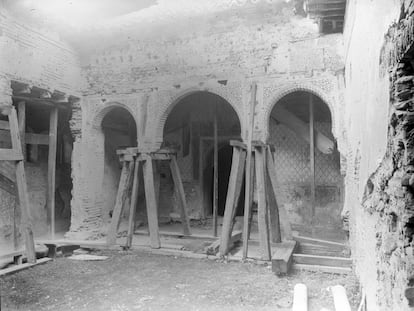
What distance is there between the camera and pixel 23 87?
6762mm

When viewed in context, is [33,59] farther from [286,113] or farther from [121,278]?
[286,113]

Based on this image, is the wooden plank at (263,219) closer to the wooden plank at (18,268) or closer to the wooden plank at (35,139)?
the wooden plank at (18,268)

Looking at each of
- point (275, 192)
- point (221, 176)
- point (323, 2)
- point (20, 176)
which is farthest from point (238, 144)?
point (221, 176)

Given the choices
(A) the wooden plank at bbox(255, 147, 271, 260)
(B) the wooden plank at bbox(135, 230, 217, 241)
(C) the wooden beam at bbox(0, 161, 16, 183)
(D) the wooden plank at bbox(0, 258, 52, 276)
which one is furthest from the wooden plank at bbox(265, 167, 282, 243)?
(C) the wooden beam at bbox(0, 161, 16, 183)

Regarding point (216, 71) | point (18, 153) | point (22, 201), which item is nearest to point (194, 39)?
point (216, 71)

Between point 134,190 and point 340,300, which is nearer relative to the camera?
point 340,300

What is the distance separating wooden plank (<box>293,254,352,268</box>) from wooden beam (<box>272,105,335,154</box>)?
3.03 metres

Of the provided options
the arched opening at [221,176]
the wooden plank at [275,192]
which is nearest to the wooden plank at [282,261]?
the wooden plank at [275,192]

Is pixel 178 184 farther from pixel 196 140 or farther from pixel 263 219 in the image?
pixel 196 140

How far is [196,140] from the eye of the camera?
10.0 metres

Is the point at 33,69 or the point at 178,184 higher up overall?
the point at 33,69

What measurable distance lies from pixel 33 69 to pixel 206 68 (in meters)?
3.45

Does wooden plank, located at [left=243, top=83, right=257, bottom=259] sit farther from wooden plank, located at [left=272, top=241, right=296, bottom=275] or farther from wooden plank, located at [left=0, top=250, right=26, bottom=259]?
wooden plank, located at [left=0, top=250, right=26, bottom=259]

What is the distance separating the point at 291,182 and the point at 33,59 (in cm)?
656
